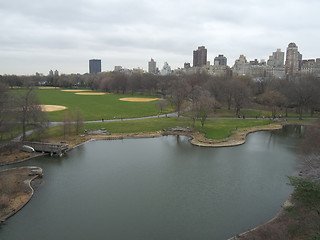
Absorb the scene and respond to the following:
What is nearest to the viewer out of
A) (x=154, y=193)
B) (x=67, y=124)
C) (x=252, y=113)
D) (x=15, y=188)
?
(x=154, y=193)

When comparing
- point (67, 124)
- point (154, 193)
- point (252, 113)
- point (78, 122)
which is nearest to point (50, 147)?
point (67, 124)

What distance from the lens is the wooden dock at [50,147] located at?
3250 centimetres

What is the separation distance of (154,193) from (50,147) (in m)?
17.2

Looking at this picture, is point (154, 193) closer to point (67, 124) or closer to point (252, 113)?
point (67, 124)

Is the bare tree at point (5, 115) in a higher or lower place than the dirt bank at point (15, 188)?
higher

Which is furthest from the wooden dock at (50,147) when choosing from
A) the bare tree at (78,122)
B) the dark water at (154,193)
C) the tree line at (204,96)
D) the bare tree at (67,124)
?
the bare tree at (78,122)

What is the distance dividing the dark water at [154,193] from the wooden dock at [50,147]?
1.12 metres

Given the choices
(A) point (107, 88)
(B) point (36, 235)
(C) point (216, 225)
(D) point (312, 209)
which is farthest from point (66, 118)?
(A) point (107, 88)

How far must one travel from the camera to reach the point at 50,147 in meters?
32.8

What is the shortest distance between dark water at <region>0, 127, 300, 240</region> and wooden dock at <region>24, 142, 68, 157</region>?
1.12m

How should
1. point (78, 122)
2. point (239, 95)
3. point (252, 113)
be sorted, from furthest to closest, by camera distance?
point (252, 113)
point (239, 95)
point (78, 122)

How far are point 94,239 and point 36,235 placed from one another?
12.6ft

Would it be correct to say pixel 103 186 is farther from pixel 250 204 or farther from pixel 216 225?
pixel 250 204

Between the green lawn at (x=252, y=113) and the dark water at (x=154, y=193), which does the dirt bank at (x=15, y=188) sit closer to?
the dark water at (x=154, y=193)
